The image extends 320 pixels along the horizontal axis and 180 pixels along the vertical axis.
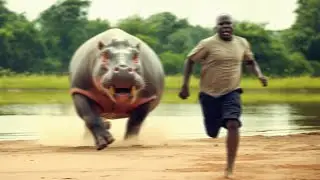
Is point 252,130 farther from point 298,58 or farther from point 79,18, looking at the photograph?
point 79,18

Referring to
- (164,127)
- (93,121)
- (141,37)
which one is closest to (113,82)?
(93,121)

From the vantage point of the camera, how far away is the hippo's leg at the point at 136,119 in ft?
40.3

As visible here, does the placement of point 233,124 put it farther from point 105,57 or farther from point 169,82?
point 169,82

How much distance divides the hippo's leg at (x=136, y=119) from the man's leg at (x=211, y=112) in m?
4.23

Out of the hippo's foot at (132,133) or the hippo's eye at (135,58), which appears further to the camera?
the hippo's foot at (132,133)

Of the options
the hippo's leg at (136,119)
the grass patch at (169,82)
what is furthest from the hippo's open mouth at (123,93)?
the grass patch at (169,82)

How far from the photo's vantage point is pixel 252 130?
637 inches

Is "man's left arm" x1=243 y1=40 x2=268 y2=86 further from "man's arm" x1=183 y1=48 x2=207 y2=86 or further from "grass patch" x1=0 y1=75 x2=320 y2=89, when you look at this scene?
"grass patch" x1=0 y1=75 x2=320 y2=89

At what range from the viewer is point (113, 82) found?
10.8 m

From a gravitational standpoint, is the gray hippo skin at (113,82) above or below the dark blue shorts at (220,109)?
below

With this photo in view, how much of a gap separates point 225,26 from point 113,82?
10.2 feet

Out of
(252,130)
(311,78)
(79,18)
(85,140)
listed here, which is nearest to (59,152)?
(85,140)

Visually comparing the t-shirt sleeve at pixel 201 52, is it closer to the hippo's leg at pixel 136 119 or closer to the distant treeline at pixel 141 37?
the hippo's leg at pixel 136 119

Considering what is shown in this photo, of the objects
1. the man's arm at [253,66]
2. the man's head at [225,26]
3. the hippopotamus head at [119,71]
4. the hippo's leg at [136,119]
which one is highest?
the man's head at [225,26]
